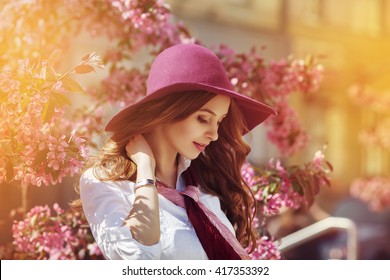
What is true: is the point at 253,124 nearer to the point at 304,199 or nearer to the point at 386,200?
the point at 304,199

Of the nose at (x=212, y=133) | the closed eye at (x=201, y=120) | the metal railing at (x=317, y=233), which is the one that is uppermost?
the closed eye at (x=201, y=120)

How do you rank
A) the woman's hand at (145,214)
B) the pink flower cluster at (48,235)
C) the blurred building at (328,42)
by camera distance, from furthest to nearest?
the blurred building at (328,42), the pink flower cluster at (48,235), the woman's hand at (145,214)

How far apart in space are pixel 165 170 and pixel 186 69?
1.42ft

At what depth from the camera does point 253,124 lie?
346 cm

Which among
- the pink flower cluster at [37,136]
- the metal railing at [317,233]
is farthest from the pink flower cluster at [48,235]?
the metal railing at [317,233]

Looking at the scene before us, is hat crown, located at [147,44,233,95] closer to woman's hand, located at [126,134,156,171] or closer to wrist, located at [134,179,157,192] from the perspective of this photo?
woman's hand, located at [126,134,156,171]

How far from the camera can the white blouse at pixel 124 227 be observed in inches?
116

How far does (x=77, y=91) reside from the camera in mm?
3219

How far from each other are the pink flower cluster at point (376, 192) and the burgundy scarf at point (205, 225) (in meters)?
5.47

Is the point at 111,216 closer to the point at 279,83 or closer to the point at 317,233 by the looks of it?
the point at 279,83

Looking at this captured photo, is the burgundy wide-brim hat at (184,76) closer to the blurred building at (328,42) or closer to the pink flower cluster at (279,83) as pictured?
the pink flower cluster at (279,83)

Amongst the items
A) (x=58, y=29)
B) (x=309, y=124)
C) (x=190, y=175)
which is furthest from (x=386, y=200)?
(x=190, y=175)
